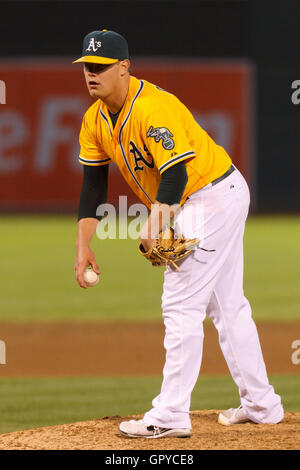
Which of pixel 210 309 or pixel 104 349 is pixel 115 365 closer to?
pixel 104 349

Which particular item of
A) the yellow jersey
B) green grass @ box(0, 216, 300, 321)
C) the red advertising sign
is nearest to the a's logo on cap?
the yellow jersey

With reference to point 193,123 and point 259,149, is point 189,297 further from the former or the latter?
point 259,149

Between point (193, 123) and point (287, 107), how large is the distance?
1827 cm

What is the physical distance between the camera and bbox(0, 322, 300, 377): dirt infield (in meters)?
6.82

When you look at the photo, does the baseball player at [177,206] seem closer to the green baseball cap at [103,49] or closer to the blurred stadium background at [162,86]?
the green baseball cap at [103,49]

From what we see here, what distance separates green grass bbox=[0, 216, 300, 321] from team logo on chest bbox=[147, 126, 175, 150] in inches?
206

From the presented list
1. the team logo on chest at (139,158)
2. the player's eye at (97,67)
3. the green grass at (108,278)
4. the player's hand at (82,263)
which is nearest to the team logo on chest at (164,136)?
the team logo on chest at (139,158)

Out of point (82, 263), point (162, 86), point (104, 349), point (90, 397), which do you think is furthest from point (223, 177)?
point (162, 86)

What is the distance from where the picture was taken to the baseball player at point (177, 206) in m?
3.98

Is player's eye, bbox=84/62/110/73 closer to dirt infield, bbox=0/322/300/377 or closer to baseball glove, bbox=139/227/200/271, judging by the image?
baseball glove, bbox=139/227/200/271

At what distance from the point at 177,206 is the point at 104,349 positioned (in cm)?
354

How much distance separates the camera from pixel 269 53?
22.2 meters

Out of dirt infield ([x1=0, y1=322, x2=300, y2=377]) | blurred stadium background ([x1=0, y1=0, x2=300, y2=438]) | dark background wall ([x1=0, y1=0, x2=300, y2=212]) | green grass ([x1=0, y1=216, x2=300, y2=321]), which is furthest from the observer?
dark background wall ([x1=0, y1=0, x2=300, y2=212])

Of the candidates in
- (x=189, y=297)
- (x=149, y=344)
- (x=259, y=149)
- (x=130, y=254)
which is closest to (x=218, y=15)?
(x=259, y=149)
